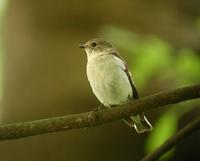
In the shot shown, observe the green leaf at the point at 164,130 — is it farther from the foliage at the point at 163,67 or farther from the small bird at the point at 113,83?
the small bird at the point at 113,83

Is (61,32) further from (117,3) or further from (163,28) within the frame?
(163,28)

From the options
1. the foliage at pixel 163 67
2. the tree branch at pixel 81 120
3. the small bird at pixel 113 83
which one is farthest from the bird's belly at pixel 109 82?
the foliage at pixel 163 67

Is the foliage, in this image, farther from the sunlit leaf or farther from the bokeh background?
the bokeh background

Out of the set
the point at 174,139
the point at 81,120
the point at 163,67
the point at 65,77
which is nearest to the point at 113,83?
the point at 65,77

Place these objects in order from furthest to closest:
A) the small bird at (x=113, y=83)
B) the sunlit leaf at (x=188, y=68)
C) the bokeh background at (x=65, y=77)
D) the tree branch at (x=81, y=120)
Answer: the bokeh background at (x=65, y=77) < the small bird at (x=113, y=83) < the tree branch at (x=81, y=120) < the sunlit leaf at (x=188, y=68)

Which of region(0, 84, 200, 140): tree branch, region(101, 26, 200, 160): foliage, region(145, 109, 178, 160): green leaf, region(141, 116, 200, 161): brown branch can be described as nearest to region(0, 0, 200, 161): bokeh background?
region(0, 84, 200, 140): tree branch

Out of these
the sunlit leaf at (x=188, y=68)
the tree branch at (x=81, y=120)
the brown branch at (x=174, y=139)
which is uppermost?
the sunlit leaf at (x=188, y=68)

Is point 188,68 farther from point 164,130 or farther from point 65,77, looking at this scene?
point 65,77

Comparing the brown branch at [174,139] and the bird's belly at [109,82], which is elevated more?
the bird's belly at [109,82]
